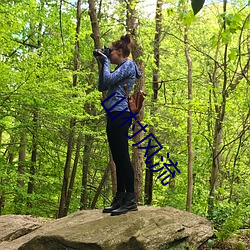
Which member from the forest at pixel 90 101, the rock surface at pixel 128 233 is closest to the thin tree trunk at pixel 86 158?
the forest at pixel 90 101

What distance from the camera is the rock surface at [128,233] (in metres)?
3.48

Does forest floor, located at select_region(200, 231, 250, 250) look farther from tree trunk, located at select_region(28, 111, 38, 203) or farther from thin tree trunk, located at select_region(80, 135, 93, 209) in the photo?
thin tree trunk, located at select_region(80, 135, 93, 209)

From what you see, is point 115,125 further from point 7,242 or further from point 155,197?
point 155,197

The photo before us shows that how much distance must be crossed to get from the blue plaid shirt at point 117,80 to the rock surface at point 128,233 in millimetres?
1241

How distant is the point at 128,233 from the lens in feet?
11.8

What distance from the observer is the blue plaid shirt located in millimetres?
3766

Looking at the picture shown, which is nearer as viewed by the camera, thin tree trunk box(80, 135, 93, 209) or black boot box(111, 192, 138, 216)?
black boot box(111, 192, 138, 216)

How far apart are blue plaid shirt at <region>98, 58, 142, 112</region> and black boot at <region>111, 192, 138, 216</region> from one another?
1011 mm

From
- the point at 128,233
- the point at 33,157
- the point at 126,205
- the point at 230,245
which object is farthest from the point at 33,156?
the point at 230,245

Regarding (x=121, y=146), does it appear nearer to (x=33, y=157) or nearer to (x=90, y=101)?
(x=90, y=101)

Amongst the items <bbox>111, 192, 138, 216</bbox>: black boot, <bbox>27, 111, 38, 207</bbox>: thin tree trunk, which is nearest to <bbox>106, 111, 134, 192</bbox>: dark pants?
<bbox>111, 192, 138, 216</bbox>: black boot

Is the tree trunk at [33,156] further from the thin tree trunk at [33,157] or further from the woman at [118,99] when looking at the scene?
the woman at [118,99]

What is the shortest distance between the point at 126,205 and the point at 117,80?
1443 millimetres

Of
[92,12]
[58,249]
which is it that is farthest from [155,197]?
[58,249]
